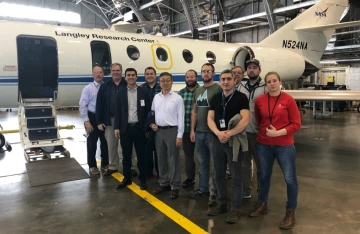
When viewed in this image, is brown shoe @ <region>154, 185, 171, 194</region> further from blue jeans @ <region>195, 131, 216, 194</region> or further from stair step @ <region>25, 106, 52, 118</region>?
stair step @ <region>25, 106, 52, 118</region>

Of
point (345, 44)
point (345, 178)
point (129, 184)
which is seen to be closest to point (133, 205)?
point (129, 184)

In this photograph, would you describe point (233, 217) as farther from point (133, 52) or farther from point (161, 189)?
point (133, 52)

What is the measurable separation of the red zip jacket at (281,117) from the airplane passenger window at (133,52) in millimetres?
5262

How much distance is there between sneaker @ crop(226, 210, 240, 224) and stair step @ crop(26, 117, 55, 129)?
16.3ft

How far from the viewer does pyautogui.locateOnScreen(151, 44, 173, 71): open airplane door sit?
862cm

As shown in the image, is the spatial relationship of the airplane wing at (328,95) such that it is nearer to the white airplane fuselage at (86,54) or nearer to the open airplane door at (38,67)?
the white airplane fuselage at (86,54)

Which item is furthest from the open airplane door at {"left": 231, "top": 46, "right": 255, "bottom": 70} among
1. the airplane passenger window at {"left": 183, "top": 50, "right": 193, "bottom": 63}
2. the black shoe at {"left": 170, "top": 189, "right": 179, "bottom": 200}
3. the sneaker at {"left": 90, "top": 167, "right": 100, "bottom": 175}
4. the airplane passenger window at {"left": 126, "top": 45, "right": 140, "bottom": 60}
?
the black shoe at {"left": 170, "top": 189, "right": 179, "bottom": 200}

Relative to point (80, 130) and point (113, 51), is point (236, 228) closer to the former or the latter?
point (113, 51)

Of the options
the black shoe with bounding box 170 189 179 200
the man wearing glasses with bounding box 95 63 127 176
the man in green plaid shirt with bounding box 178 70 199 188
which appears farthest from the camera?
the man wearing glasses with bounding box 95 63 127 176

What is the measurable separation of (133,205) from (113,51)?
4.76 m

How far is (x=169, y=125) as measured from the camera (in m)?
4.58

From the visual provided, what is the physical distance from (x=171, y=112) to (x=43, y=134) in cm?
383

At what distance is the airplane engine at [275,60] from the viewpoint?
10.7 meters

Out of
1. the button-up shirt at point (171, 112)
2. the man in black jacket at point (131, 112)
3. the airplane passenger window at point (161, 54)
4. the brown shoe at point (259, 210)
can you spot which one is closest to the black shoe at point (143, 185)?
the man in black jacket at point (131, 112)
